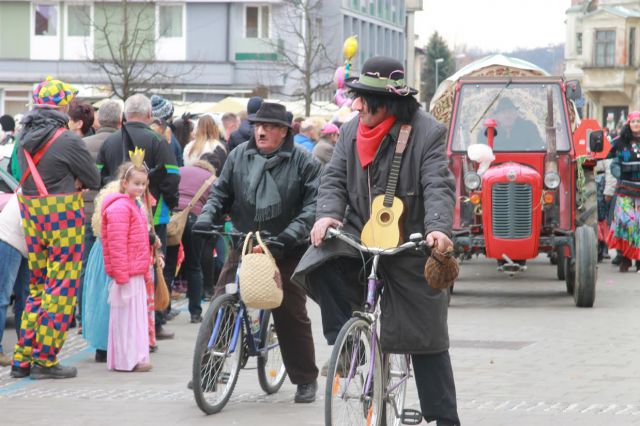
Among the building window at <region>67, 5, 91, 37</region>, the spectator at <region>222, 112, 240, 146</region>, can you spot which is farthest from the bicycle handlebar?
the building window at <region>67, 5, 91, 37</region>

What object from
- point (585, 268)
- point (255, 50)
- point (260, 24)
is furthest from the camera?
point (260, 24)

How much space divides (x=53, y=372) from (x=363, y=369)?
12.1 ft

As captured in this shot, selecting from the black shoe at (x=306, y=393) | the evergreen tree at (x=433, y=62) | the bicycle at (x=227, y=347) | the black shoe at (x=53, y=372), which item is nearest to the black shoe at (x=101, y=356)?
the black shoe at (x=53, y=372)

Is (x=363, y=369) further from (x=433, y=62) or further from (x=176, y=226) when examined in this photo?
(x=433, y=62)

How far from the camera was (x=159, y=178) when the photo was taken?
11.7 metres

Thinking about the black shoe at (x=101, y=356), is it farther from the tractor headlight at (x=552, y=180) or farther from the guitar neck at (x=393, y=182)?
the tractor headlight at (x=552, y=180)

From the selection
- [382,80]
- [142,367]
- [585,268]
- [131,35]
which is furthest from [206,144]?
[131,35]

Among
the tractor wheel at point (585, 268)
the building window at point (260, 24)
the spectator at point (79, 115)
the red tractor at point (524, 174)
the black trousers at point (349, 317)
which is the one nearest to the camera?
the black trousers at point (349, 317)

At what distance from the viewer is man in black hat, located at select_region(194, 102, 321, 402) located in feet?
29.5

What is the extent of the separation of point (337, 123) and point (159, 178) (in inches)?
368

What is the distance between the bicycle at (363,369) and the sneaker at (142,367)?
3511 millimetres

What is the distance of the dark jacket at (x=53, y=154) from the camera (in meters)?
9.84

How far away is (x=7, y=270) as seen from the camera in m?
10.4

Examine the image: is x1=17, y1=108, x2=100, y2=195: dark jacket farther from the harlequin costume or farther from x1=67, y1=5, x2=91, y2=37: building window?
x1=67, y1=5, x2=91, y2=37: building window
